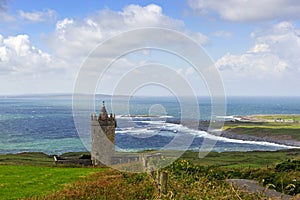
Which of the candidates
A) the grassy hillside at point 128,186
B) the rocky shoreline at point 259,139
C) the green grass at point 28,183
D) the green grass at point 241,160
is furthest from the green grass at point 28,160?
the rocky shoreline at point 259,139

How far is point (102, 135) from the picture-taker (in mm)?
46219

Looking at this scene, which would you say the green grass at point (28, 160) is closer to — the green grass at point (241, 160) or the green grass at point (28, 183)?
the green grass at point (241, 160)

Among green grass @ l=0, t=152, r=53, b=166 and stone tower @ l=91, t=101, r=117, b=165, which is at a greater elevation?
stone tower @ l=91, t=101, r=117, b=165

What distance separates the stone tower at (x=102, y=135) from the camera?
147ft

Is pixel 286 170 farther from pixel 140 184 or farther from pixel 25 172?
pixel 25 172

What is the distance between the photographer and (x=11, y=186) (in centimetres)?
1650

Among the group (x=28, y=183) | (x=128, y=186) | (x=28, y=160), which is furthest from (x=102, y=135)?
(x=128, y=186)

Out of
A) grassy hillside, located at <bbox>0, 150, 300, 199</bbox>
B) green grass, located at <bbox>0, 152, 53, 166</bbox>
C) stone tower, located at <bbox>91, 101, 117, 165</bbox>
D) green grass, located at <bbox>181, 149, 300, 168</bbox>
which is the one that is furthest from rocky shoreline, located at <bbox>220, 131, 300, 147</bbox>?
grassy hillside, located at <bbox>0, 150, 300, 199</bbox>

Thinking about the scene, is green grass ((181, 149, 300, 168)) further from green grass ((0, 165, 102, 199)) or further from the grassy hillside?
green grass ((0, 165, 102, 199))

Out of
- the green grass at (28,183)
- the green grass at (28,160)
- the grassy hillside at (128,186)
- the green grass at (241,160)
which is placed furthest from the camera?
the green grass at (241,160)

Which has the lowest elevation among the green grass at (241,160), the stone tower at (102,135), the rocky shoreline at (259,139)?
the rocky shoreline at (259,139)

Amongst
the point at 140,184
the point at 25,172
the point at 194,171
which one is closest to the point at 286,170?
the point at 194,171

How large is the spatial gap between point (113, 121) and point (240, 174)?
2527 cm

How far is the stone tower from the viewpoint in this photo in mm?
44844
